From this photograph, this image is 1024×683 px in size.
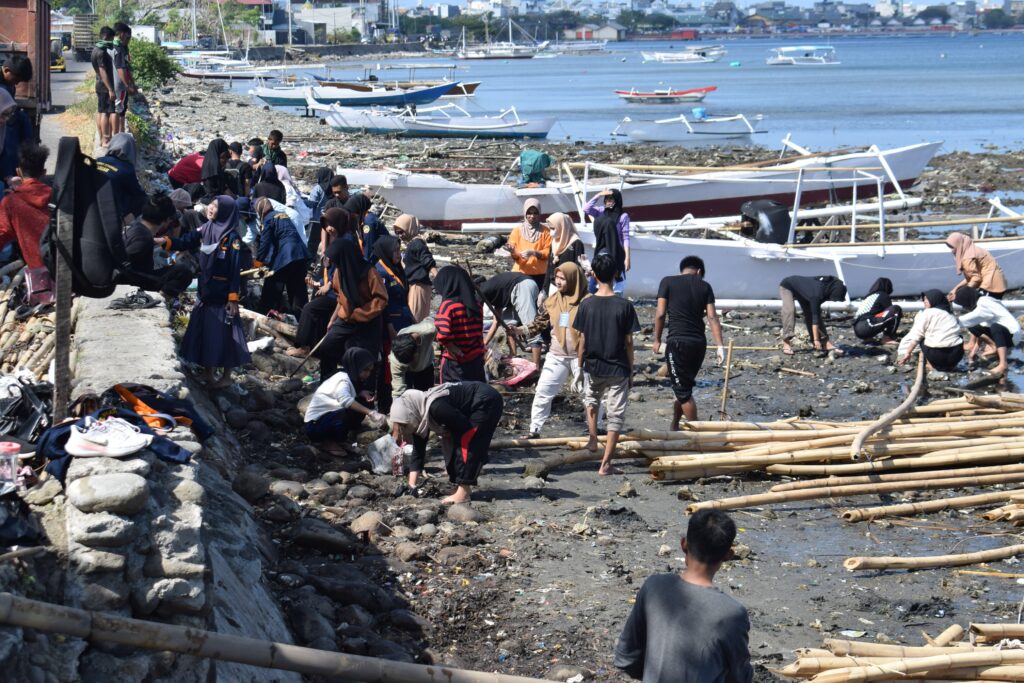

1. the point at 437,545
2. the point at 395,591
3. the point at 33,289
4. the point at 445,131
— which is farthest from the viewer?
the point at 445,131

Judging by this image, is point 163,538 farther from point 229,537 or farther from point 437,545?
point 437,545

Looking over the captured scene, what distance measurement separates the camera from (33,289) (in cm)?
878

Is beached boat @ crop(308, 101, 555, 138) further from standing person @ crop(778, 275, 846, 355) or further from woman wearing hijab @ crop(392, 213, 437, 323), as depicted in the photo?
woman wearing hijab @ crop(392, 213, 437, 323)

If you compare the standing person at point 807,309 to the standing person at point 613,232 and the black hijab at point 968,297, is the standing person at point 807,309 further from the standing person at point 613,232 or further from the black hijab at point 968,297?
the standing person at point 613,232

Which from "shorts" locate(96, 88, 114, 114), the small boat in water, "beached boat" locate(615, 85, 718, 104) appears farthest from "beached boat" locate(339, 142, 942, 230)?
"beached boat" locate(615, 85, 718, 104)

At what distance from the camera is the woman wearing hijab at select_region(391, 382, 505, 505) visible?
7.97m

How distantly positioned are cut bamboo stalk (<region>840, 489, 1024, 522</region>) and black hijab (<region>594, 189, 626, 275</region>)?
4.50 m

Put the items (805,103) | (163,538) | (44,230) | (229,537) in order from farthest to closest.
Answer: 1. (805,103)
2. (44,230)
3. (229,537)
4. (163,538)

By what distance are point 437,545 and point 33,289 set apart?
3729 mm

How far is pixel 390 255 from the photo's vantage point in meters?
9.88

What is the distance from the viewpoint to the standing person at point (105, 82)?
48.7ft

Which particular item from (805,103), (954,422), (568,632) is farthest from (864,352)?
(805,103)

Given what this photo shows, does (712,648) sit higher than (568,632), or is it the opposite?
(712,648)

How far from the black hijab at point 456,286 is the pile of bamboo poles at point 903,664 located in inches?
152
